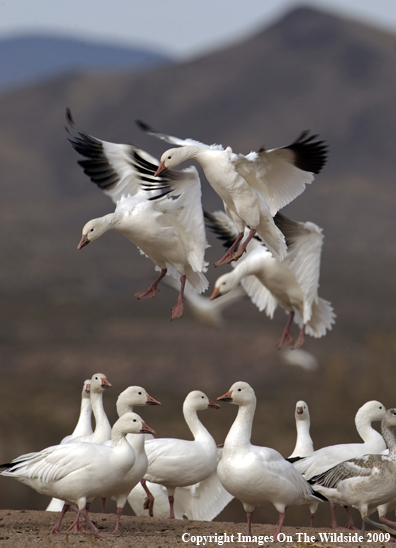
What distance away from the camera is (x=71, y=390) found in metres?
28.4

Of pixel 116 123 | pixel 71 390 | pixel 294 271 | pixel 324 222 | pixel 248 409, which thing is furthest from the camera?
pixel 116 123

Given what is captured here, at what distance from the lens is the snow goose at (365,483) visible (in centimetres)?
734

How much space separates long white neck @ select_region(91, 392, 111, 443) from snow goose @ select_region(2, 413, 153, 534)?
4.37ft

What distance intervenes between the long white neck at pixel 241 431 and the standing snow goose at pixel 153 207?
2007 millimetres

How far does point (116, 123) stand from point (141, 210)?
190ft

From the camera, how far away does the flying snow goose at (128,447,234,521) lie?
10.2 m

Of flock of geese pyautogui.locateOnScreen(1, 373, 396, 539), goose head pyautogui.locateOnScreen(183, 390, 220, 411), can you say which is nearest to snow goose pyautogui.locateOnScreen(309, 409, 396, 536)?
flock of geese pyautogui.locateOnScreen(1, 373, 396, 539)

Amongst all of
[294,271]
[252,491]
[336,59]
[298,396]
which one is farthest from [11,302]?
[336,59]

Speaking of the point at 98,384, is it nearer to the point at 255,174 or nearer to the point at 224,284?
the point at 255,174

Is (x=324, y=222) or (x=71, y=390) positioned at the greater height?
(x=324, y=222)

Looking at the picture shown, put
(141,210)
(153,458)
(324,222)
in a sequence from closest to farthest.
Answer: (153,458)
(141,210)
(324,222)

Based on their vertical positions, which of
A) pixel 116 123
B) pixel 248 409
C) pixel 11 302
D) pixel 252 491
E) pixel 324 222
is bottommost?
pixel 252 491

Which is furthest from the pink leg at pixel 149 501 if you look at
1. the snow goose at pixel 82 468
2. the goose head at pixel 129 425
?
the goose head at pixel 129 425

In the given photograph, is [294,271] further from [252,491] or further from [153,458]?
[252,491]
